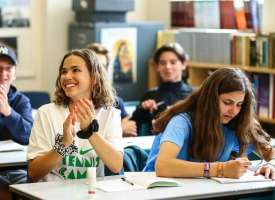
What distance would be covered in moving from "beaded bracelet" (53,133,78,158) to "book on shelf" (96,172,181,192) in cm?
26

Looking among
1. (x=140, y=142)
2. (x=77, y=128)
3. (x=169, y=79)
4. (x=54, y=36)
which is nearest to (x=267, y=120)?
(x=169, y=79)

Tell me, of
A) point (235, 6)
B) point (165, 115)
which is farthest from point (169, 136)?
point (235, 6)

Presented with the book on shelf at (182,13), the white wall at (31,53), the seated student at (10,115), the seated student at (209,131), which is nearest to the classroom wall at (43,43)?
the white wall at (31,53)

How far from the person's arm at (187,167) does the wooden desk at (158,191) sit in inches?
1.6

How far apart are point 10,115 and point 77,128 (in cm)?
90

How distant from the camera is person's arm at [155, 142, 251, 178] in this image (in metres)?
3.18

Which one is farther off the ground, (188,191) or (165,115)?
(165,115)

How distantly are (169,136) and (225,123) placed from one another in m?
0.37

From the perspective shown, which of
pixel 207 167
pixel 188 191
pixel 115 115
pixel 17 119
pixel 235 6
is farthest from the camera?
pixel 235 6

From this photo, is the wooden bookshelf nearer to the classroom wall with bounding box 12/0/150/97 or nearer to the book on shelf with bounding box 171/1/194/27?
the book on shelf with bounding box 171/1/194/27

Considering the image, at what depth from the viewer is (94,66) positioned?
3.39m

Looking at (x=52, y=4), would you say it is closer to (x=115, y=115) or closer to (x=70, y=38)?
(x=70, y=38)

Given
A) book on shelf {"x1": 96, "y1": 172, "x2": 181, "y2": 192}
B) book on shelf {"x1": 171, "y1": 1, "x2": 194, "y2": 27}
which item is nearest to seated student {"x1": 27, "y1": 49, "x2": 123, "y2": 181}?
book on shelf {"x1": 96, "y1": 172, "x2": 181, "y2": 192}

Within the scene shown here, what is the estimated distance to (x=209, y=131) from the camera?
335 centimetres
